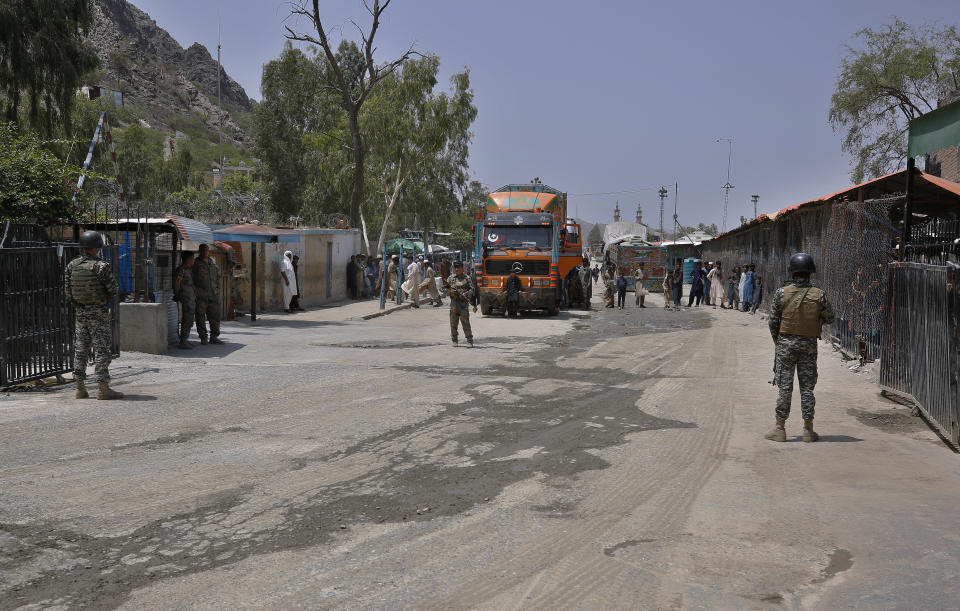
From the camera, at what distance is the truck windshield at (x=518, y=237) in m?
24.4

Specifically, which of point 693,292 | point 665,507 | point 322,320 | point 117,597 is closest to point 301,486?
point 117,597

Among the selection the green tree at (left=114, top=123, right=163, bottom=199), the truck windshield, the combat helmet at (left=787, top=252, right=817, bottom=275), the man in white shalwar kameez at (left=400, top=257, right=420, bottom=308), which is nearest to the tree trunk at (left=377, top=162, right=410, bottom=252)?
the man in white shalwar kameez at (left=400, top=257, right=420, bottom=308)

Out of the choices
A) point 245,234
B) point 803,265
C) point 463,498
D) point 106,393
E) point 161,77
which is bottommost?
point 463,498

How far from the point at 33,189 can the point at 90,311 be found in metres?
4.96

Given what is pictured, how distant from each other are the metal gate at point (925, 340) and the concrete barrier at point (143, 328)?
10568 millimetres

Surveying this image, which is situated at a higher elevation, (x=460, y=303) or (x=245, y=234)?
(x=245, y=234)

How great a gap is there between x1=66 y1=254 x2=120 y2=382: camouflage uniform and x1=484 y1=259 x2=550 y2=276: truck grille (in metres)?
15.6

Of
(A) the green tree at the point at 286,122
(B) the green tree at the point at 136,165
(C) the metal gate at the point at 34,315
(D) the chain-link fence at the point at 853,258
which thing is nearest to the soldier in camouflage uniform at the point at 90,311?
→ (C) the metal gate at the point at 34,315

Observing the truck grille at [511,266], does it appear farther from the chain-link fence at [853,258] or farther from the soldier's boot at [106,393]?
the soldier's boot at [106,393]

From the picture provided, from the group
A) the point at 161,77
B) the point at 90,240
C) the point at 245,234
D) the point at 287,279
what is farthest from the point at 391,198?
the point at 161,77

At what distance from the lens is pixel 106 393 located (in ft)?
29.8

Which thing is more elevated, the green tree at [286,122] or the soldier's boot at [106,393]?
the green tree at [286,122]

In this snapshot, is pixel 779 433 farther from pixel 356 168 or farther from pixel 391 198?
pixel 391 198

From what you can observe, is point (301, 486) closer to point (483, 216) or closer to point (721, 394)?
point (721, 394)
